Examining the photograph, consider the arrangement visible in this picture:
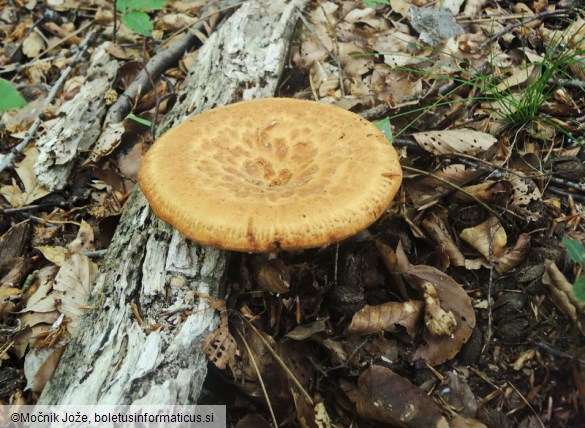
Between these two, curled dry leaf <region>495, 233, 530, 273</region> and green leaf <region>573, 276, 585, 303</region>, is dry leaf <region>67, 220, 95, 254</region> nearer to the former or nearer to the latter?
curled dry leaf <region>495, 233, 530, 273</region>

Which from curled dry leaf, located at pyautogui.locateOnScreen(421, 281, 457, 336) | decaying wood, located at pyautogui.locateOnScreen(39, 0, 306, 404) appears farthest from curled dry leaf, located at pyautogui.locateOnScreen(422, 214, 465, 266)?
decaying wood, located at pyautogui.locateOnScreen(39, 0, 306, 404)

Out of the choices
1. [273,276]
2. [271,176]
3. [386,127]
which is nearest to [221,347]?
[273,276]

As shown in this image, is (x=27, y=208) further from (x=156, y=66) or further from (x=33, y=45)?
(x=33, y=45)

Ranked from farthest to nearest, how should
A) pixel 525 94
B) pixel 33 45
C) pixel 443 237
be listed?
pixel 33 45 → pixel 525 94 → pixel 443 237

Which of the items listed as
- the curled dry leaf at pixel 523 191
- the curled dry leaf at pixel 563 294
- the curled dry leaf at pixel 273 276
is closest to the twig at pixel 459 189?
the curled dry leaf at pixel 523 191

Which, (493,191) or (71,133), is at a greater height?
(71,133)

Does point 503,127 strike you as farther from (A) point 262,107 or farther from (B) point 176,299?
(B) point 176,299

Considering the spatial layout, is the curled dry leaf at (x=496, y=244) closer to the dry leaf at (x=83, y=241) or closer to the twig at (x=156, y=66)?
the dry leaf at (x=83, y=241)
